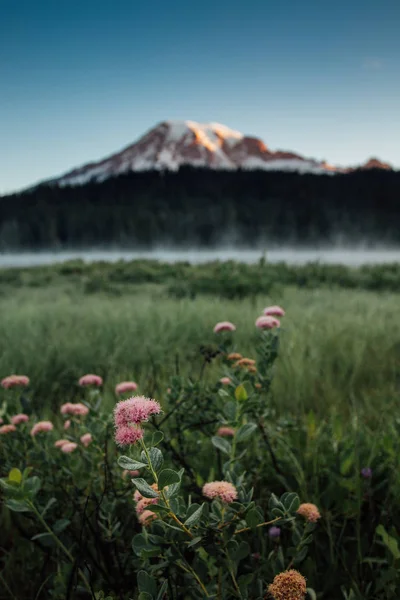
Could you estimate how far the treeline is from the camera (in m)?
33.9

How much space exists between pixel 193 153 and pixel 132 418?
147058mm

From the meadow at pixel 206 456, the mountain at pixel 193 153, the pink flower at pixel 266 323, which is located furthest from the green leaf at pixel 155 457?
the mountain at pixel 193 153

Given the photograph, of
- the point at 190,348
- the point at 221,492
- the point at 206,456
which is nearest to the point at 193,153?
the point at 190,348

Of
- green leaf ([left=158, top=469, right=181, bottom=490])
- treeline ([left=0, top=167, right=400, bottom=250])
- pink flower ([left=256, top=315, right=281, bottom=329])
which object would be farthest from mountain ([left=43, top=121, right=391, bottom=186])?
green leaf ([left=158, top=469, right=181, bottom=490])

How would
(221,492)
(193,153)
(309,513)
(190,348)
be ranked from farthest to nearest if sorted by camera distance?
(193,153) → (190,348) → (309,513) → (221,492)

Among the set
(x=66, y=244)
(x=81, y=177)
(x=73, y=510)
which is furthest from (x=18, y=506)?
(x=81, y=177)

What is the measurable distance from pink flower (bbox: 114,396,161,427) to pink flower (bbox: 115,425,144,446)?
11 mm

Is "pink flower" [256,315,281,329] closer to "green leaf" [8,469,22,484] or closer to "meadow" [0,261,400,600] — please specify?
"meadow" [0,261,400,600]

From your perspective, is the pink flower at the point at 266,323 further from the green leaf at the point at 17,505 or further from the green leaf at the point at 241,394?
the green leaf at the point at 17,505

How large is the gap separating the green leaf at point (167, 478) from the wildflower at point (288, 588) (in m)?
0.24

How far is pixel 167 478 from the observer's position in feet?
2.29

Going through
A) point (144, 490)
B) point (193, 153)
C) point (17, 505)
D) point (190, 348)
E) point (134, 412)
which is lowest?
point (190, 348)

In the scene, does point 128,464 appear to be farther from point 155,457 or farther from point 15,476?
point 15,476

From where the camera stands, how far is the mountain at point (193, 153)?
13175cm
